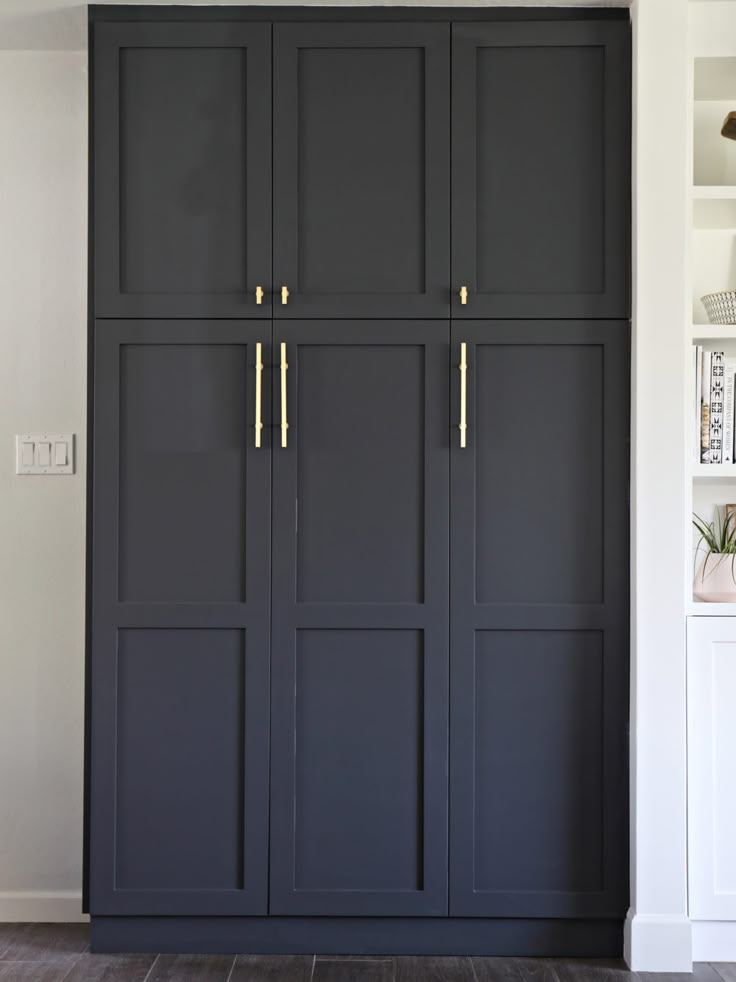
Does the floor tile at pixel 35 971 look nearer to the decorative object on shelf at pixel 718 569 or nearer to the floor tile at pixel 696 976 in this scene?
the floor tile at pixel 696 976

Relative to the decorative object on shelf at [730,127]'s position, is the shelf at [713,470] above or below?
below

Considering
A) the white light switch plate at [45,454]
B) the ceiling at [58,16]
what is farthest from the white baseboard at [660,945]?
the ceiling at [58,16]

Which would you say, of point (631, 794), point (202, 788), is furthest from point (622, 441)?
point (202, 788)

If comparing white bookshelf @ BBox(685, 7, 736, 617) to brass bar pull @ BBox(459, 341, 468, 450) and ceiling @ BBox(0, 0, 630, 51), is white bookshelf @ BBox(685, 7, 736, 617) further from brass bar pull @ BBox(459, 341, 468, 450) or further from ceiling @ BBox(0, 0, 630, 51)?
brass bar pull @ BBox(459, 341, 468, 450)

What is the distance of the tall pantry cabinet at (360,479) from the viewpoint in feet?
7.26

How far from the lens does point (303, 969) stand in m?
2.17

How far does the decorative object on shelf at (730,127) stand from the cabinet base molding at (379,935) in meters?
2.14

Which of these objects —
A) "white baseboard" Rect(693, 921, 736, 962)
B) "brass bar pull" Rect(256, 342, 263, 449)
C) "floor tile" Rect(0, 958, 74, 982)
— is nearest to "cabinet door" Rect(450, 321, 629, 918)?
"white baseboard" Rect(693, 921, 736, 962)

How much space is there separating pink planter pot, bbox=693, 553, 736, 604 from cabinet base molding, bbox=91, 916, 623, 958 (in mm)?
889

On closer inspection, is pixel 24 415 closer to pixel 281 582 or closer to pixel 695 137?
pixel 281 582

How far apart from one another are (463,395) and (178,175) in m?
0.94

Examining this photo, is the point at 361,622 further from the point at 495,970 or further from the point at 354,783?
the point at 495,970

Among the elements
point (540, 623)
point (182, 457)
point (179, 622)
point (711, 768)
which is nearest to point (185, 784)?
point (179, 622)

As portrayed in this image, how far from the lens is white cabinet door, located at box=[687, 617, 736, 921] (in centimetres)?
221
